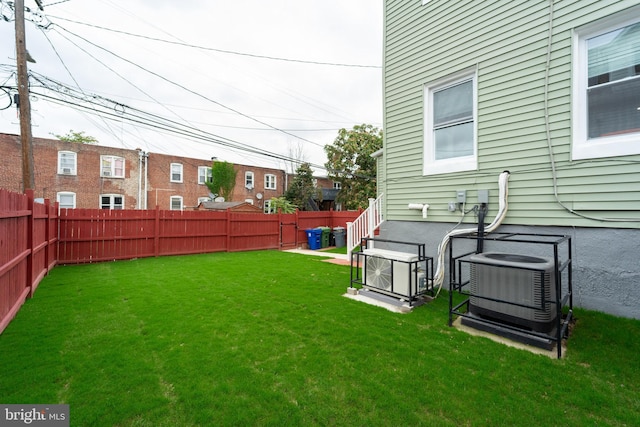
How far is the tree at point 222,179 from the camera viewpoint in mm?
23297

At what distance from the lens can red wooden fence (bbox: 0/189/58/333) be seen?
3409 millimetres

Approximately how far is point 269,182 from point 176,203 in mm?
8338

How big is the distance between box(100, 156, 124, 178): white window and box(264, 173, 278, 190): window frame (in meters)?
11.1

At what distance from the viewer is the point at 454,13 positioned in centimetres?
497

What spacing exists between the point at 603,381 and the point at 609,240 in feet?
6.63

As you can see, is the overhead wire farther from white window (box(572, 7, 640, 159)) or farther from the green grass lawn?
white window (box(572, 7, 640, 159))

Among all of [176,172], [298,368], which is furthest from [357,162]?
[298,368]

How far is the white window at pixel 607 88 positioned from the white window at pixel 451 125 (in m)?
1.30

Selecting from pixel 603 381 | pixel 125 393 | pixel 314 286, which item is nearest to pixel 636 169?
pixel 603 381

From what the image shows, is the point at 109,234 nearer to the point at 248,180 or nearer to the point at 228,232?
the point at 228,232

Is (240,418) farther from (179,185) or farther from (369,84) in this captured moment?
(179,185)

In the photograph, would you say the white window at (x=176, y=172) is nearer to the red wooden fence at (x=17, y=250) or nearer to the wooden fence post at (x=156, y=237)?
the wooden fence post at (x=156, y=237)

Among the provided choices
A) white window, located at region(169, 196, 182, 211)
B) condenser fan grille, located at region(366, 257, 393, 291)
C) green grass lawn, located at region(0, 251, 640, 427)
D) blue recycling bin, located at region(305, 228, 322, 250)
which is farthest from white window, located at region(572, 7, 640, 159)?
white window, located at region(169, 196, 182, 211)

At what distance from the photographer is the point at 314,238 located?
1197 centimetres
